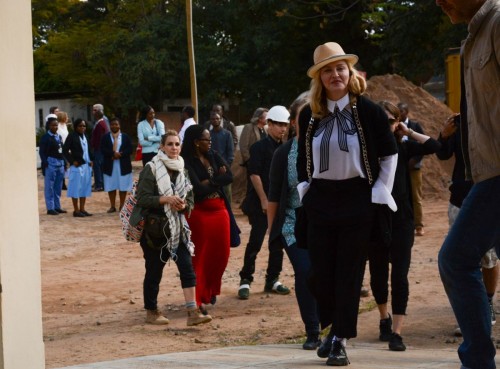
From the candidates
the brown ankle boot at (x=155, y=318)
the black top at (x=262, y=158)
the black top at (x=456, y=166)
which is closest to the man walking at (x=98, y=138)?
the black top at (x=262, y=158)

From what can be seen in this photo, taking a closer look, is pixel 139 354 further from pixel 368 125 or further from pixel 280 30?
pixel 280 30

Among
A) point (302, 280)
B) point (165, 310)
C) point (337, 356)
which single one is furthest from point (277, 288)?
point (337, 356)

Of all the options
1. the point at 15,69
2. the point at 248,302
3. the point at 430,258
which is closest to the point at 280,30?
the point at 430,258

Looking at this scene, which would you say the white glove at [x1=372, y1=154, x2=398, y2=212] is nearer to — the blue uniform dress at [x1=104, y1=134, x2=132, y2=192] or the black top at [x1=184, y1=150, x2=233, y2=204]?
the black top at [x1=184, y1=150, x2=233, y2=204]

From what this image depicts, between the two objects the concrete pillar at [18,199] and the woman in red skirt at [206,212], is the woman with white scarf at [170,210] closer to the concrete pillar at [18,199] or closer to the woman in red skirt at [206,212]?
the woman in red skirt at [206,212]

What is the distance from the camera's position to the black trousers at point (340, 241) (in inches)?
264

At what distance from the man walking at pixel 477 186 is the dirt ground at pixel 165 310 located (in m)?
3.63

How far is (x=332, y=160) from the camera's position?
6680mm

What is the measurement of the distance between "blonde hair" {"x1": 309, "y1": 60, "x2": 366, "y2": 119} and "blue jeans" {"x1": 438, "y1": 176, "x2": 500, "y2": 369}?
212cm

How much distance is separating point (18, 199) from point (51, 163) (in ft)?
55.9

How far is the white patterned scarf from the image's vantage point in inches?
394

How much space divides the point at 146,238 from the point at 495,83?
5.91 metres

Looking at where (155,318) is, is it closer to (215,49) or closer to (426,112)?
(426,112)

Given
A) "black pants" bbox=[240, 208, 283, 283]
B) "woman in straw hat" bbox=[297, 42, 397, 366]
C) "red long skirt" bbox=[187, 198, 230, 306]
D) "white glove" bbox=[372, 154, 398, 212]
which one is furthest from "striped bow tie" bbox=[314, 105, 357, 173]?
"black pants" bbox=[240, 208, 283, 283]
